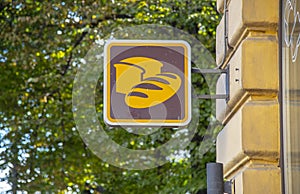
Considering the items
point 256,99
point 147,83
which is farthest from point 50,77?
point 256,99

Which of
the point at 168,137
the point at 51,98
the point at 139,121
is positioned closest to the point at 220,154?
the point at 139,121

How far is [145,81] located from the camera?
5027 mm

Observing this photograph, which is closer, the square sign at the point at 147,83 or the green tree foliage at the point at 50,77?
the square sign at the point at 147,83

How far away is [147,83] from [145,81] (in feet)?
0.05

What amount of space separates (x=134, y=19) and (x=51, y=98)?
76.9 inches

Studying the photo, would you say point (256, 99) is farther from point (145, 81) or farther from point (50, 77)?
point (50, 77)

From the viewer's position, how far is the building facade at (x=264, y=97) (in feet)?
14.2

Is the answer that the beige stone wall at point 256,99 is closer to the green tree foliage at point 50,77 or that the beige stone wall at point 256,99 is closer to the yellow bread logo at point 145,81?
the yellow bread logo at point 145,81

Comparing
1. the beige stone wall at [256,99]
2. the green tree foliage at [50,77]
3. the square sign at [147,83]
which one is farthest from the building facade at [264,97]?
the green tree foliage at [50,77]

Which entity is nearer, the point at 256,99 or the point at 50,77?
the point at 256,99

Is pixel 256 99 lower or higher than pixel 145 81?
lower

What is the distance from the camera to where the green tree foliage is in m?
14.9

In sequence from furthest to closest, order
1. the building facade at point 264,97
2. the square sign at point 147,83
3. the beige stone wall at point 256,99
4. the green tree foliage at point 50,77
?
the green tree foliage at point 50,77, the square sign at point 147,83, the beige stone wall at point 256,99, the building facade at point 264,97

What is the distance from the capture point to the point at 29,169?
15250mm
